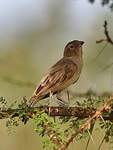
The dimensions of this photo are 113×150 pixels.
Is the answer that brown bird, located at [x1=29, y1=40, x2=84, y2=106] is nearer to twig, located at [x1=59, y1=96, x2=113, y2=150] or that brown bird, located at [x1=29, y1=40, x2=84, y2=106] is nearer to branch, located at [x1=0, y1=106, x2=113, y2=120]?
branch, located at [x1=0, y1=106, x2=113, y2=120]

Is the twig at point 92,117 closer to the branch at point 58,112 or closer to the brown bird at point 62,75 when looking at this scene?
the branch at point 58,112

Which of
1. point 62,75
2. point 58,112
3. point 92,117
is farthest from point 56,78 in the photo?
point 92,117

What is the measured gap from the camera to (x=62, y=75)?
2381 millimetres

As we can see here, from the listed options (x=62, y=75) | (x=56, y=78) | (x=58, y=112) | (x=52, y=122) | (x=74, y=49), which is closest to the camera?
(x=52, y=122)

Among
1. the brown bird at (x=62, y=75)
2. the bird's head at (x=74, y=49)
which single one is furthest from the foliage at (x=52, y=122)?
the bird's head at (x=74, y=49)

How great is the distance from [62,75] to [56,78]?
116mm

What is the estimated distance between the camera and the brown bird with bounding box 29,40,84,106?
2217mm

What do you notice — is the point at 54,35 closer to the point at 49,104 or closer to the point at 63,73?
the point at 63,73

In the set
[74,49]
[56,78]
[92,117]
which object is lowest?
[92,117]

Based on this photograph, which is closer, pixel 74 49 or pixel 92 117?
pixel 92 117

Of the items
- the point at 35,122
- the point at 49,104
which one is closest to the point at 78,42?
the point at 49,104

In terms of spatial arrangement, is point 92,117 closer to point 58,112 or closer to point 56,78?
point 58,112

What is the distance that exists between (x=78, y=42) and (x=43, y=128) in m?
1.14

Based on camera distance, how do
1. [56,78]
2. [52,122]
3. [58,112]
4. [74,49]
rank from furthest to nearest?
[74,49] < [56,78] < [58,112] < [52,122]
